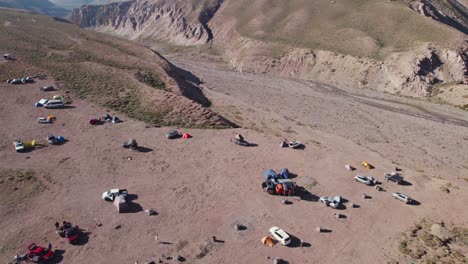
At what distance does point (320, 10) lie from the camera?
14700 centimetres

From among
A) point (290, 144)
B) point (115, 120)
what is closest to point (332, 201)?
point (290, 144)

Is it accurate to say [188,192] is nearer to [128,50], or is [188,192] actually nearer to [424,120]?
[424,120]

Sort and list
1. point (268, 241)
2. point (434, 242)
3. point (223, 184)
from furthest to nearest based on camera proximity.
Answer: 1. point (223, 184)
2. point (434, 242)
3. point (268, 241)

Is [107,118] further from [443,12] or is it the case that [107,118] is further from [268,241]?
[443,12]

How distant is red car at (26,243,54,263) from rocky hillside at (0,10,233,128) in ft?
102

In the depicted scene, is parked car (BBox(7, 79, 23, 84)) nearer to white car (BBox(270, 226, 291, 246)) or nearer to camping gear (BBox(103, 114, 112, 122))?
camping gear (BBox(103, 114, 112, 122))

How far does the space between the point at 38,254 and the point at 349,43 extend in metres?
113

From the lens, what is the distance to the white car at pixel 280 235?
1328 inches

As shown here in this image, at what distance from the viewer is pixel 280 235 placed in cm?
3438

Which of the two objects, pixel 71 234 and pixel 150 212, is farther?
pixel 150 212

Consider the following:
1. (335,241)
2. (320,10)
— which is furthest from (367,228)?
(320,10)

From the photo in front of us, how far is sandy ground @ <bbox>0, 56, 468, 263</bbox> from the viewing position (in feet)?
110

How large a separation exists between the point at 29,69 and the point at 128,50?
1439 inches

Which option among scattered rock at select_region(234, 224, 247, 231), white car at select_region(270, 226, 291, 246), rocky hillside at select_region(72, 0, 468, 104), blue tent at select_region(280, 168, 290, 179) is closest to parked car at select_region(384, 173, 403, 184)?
blue tent at select_region(280, 168, 290, 179)
